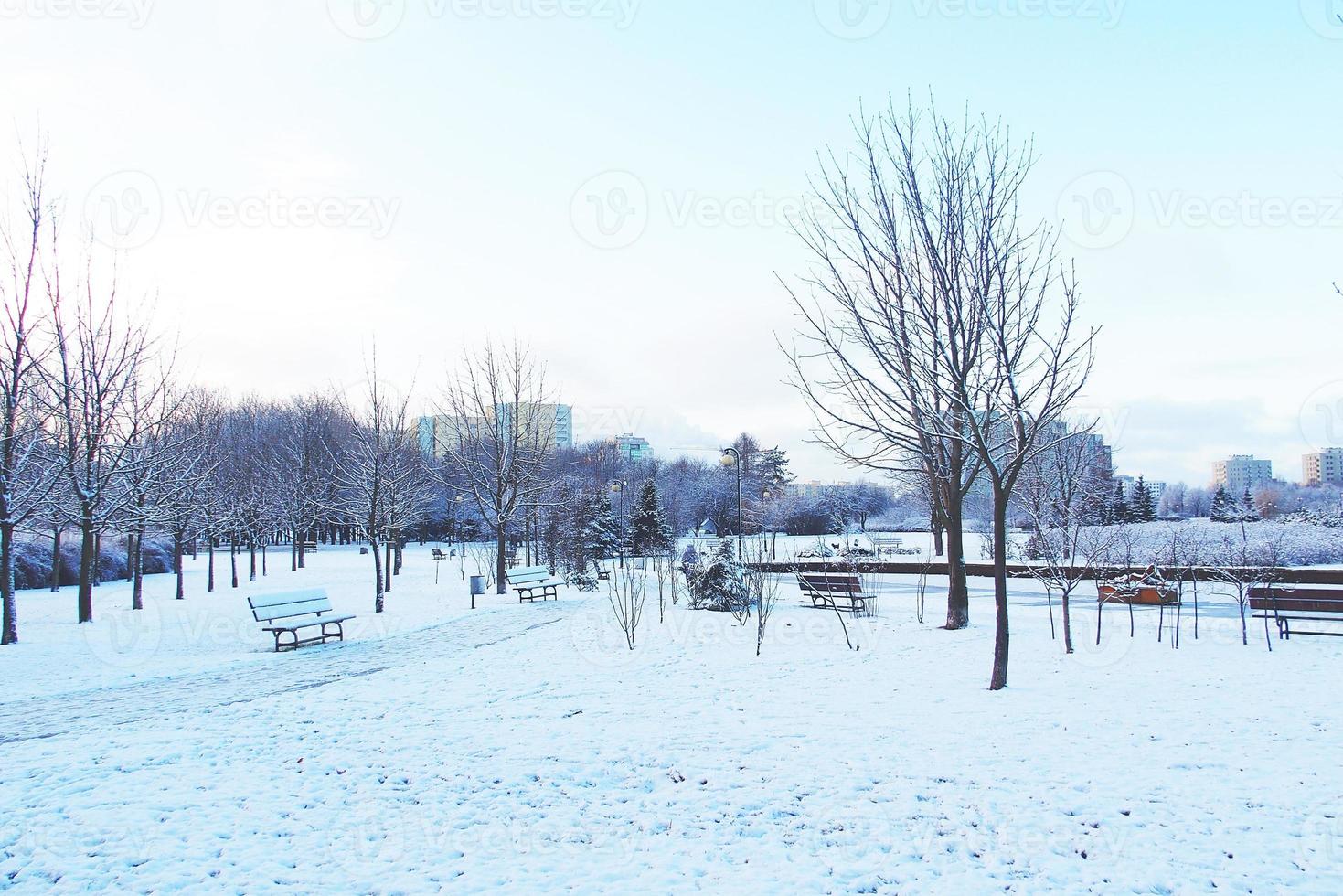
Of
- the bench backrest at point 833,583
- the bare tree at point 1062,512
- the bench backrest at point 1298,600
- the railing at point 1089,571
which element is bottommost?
the railing at point 1089,571

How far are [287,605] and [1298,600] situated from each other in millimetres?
15499

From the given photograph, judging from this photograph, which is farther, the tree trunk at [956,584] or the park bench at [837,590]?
the park bench at [837,590]

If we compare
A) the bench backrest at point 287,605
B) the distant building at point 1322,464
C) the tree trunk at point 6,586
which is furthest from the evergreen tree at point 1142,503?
the distant building at point 1322,464

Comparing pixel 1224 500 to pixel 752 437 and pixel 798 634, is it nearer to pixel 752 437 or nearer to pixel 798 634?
pixel 752 437

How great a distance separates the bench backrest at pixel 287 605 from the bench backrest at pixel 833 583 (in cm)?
927

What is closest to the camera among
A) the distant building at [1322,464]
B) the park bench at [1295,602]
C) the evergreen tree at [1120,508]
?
the park bench at [1295,602]

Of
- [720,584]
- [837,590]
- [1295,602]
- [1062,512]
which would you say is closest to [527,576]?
[720,584]

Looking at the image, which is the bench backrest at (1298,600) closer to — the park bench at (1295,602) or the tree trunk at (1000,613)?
the park bench at (1295,602)

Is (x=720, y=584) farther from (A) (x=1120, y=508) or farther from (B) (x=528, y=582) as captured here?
(A) (x=1120, y=508)

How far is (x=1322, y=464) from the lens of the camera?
10700 cm

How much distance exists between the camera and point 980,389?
28.1 ft

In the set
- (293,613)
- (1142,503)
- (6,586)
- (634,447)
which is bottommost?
(293,613)

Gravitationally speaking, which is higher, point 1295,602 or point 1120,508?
point 1120,508

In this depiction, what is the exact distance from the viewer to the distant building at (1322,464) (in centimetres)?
10115
